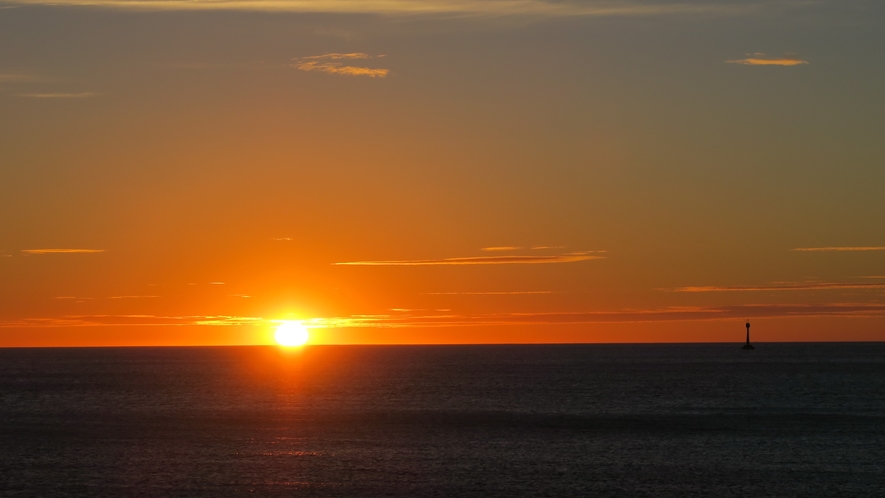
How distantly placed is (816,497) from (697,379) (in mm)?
111823

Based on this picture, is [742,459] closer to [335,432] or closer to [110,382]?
[335,432]

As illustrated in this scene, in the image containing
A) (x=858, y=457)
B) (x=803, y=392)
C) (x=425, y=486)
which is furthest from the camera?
(x=803, y=392)

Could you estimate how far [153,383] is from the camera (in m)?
153

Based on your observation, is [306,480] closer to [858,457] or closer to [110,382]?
[858,457]

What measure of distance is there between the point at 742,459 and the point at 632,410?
117 ft

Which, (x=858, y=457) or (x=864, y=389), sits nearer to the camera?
(x=858, y=457)

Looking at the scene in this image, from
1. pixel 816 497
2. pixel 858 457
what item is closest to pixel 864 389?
pixel 858 457

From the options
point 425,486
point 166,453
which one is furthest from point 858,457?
point 166,453

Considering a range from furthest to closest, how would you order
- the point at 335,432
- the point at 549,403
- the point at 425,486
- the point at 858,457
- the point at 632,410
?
the point at 549,403 < the point at 632,410 < the point at 335,432 < the point at 858,457 < the point at 425,486

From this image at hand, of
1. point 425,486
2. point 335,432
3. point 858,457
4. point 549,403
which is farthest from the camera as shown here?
point 549,403

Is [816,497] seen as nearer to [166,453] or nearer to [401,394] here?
[166,453]

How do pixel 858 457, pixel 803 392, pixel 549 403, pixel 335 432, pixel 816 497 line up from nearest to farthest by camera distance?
pixel 816 497
pixel 858 457
pixel 335 432
pixel 549 403
pixel 803 392

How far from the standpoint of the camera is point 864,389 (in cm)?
12344

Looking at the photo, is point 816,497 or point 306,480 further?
point 306,480
